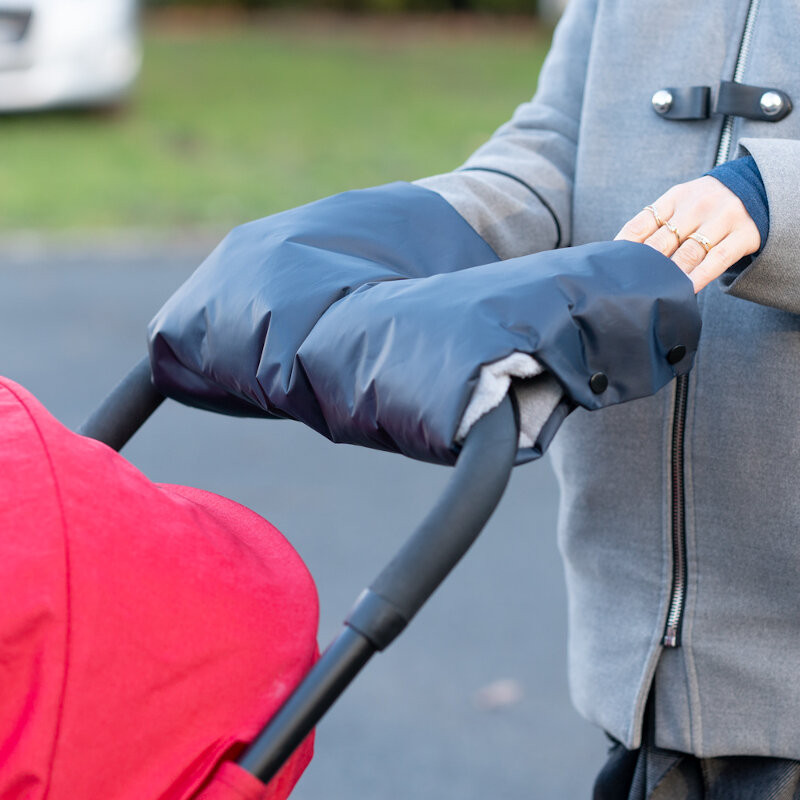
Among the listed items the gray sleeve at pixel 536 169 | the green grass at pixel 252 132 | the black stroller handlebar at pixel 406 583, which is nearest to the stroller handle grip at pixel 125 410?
the gray sleeve at pixel 536 169

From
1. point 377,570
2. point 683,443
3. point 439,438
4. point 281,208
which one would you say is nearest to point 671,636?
point 683,443

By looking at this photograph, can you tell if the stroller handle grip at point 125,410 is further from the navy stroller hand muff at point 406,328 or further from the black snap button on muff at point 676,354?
the black snap button on muff at point 676,354

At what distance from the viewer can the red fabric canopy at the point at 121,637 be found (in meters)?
0.97

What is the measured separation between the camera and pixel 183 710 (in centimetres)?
102

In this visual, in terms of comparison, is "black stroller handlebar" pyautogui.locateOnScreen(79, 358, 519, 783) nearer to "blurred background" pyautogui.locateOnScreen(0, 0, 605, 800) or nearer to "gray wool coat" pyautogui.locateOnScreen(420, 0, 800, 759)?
"gray wool coat" pyautogui.locateOnScreen(420, 0, 800, 759)

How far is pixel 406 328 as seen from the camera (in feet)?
3.54

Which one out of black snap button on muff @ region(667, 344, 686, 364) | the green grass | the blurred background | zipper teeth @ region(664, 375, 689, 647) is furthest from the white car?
black snap button on muff @ region(667, 344, 686, 364)

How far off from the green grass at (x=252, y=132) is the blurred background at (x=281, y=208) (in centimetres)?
3

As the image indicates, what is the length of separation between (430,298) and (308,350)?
13 cm

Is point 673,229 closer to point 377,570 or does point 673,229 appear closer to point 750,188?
point 750,188

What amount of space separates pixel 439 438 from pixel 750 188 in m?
0.42

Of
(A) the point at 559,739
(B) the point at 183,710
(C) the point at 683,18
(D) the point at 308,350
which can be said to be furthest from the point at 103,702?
(A) the point at 559,739

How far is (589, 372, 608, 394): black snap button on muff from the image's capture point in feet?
3.66

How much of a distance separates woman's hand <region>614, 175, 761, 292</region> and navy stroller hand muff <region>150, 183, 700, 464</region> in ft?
0.20
